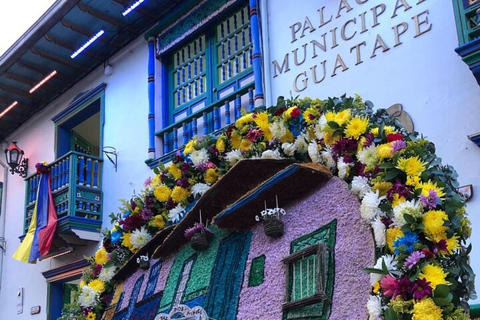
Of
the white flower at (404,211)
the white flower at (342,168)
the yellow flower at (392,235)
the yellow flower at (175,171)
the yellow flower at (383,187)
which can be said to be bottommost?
the yellow flower at (392,235)

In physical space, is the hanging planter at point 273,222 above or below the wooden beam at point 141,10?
below

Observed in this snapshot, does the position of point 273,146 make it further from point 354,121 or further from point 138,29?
point 138,29

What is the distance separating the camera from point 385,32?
16.7 feet

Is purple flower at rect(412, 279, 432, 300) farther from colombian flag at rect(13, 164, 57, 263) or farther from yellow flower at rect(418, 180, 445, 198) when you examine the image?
colombian flag at rect(13, 164, 57, 263)

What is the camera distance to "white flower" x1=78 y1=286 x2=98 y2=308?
16.5 ft

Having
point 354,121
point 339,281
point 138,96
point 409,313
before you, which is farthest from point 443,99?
point 138,96

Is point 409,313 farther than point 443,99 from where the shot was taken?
No

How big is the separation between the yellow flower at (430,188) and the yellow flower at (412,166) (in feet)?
0.23

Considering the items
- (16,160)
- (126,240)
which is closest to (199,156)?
(126,240)

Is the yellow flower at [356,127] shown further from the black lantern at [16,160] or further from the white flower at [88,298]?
the black lantern at [16,160]

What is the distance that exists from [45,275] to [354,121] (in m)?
6.57

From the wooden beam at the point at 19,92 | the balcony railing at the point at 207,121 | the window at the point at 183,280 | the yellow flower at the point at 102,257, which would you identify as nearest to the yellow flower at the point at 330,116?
the window at the point at 183,280

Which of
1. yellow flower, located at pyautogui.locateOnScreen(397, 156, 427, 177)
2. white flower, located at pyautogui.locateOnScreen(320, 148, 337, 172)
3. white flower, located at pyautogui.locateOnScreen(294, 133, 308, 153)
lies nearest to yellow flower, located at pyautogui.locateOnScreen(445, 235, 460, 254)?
yellow flower, located at pyautogui.locateOnScreen(397, 156, 427, 177)

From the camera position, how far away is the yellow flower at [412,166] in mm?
3090
